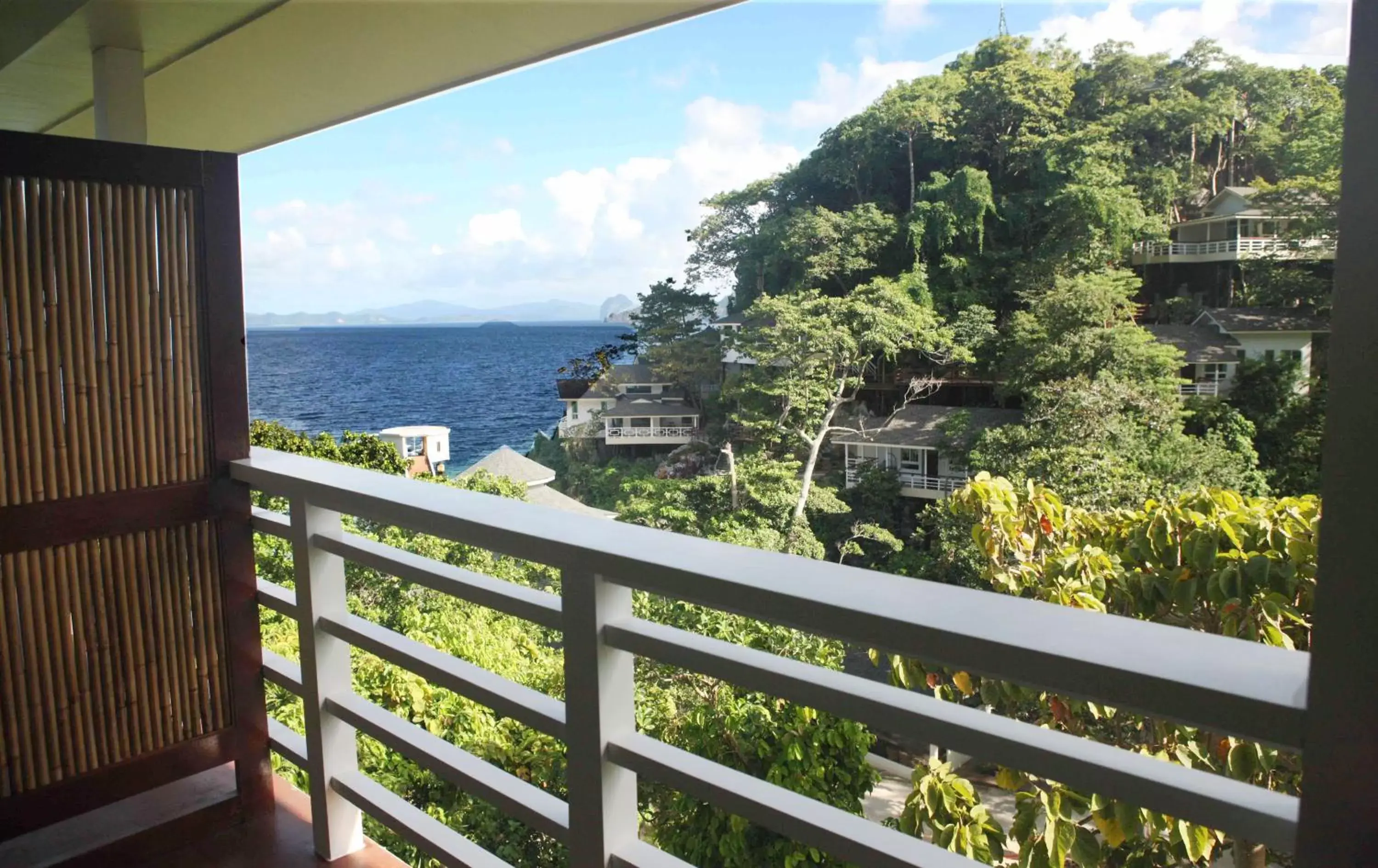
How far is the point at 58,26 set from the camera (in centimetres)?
178

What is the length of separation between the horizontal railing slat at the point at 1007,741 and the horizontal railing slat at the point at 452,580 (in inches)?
7.4

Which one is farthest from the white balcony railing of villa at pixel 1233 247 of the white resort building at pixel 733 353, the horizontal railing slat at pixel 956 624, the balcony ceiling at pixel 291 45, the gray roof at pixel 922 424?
the horizontal railing slat at pixel 956 624

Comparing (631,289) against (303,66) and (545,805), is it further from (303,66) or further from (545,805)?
(545,805)

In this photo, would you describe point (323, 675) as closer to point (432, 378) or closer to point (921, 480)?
point (921, 480)

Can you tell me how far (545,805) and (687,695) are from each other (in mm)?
6349

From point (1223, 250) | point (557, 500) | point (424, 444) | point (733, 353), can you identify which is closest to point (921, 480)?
point (733, 353)

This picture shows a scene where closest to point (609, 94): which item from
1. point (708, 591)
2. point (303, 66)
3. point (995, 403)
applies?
point (995, 403)

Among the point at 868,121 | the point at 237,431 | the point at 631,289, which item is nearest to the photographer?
the point at 237,431

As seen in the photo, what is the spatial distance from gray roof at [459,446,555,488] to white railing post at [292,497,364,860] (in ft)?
43.4

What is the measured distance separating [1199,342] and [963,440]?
3.09m

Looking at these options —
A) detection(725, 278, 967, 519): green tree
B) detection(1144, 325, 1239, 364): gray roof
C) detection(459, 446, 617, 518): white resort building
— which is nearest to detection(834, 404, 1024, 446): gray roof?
detection(725, 278, 967, 519): green tree

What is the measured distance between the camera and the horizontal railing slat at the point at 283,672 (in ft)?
5.74

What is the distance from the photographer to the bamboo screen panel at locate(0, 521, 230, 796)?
1.53 metres

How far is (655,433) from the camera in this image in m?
16.5
